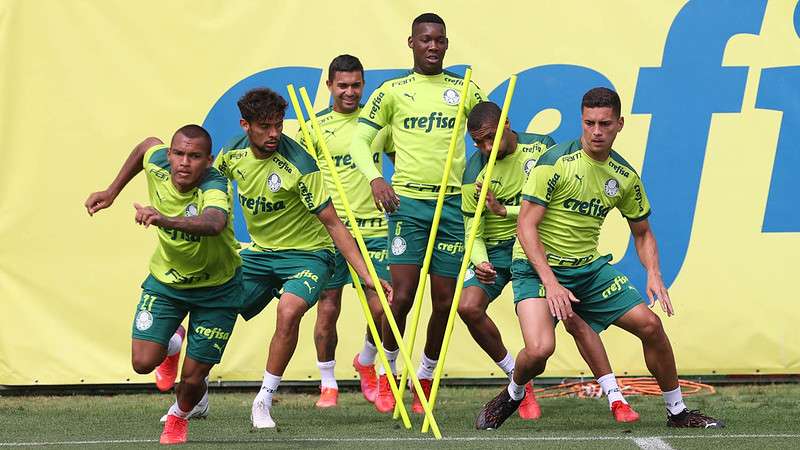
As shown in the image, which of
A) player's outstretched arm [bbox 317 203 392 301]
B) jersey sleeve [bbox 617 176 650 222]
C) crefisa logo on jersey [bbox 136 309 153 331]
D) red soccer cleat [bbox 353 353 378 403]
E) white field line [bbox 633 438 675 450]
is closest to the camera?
white field line [bbox 633 438 675 450]

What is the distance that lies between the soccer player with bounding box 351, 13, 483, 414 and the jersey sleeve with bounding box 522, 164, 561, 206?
4.81 feet

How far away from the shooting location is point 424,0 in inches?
445

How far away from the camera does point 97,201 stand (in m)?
8.05

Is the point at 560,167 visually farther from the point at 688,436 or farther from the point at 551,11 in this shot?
the point at 551,11

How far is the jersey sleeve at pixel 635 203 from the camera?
27.5ft

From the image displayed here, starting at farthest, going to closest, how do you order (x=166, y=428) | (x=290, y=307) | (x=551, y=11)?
(x=551, y=11)
(x=290, y=307)
(x=166, y=428)

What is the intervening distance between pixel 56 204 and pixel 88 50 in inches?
47.5

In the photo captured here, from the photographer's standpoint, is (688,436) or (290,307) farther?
(290,307)

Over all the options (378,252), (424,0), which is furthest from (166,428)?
(424,0)

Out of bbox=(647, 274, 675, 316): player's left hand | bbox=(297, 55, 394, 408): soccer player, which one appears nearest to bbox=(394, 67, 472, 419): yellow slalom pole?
bbox=(297, 55, 394, 408): soccer player

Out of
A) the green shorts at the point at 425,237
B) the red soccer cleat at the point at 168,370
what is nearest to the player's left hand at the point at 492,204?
the green shorts at the point at 425,237

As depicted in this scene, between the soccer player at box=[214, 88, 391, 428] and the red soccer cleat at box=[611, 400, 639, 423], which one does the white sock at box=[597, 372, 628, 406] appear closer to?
the red soccer cleat at box=[611, 400, 639, 423]

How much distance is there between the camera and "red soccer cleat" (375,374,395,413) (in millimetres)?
9969

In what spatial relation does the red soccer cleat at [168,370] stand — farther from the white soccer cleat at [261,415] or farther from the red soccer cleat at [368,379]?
the red soccer cleat at [368,379]
